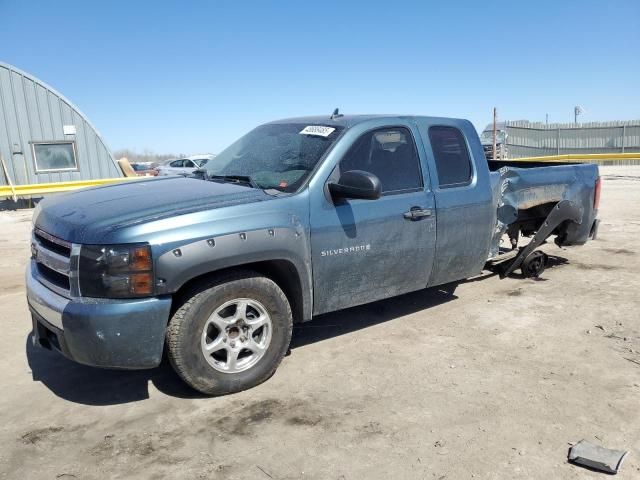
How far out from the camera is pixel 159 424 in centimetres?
326

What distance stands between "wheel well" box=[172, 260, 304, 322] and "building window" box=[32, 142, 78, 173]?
16.3 meters

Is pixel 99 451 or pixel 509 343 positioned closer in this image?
pixel 99 451

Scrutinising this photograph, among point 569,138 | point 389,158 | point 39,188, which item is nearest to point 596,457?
point 389,158

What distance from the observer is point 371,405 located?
3426 millimetres

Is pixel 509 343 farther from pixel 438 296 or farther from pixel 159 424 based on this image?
pixel 159 424

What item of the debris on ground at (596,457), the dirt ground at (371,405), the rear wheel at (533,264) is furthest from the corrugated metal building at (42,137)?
the debris on ground at (596,457)

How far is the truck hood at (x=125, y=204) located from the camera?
319cm

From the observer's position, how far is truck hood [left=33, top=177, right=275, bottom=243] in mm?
3186

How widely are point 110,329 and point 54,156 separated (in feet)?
54.5

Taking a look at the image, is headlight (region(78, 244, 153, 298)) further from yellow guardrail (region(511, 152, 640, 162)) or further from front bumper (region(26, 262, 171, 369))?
yellow guardrail (region(511, 152, 640, 162))

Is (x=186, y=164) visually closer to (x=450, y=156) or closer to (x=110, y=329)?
(x=450, y=156)

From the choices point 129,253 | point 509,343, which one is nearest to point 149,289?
point 129,253

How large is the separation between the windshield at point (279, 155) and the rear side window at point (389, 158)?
0.72 ft

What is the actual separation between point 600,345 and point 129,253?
3.73 m
